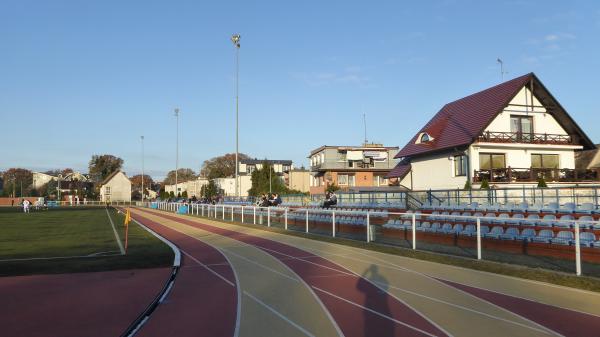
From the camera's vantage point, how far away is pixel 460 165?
34250mm

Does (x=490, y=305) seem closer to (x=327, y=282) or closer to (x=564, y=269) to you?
(x=327, y=282)

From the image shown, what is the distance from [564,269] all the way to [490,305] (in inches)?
169

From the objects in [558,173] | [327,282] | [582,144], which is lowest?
[327,282]

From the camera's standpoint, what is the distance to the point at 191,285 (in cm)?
989

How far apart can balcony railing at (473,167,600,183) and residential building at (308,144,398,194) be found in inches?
1220

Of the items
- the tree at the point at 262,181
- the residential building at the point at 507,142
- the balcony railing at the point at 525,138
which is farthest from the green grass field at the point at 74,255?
the tree at the point at 262,181

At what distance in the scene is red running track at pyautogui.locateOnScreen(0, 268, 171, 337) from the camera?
6798 mm

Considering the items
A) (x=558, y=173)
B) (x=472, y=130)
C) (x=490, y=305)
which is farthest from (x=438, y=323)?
(x=558, y=173)

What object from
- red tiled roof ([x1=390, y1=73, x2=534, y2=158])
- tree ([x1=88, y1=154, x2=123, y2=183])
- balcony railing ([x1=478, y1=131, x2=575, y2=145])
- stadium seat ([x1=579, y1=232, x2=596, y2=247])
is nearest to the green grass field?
stadium seat ([x1=579, y1=232, x2=596, y2=247])

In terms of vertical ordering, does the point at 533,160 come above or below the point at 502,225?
above

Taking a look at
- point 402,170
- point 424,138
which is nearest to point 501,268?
point 424,138

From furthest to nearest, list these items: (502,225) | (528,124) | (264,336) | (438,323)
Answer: (528,124) → (502,225) → (438,323) → (264,336)

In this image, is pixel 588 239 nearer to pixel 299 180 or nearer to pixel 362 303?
pixel 362 303

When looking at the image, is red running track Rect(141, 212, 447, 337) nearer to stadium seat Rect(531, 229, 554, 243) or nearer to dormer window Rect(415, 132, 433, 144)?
stadium seat Rect(531, 229, 554, 243)
